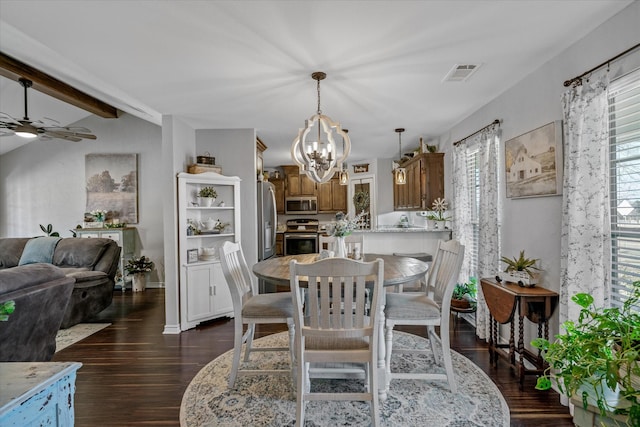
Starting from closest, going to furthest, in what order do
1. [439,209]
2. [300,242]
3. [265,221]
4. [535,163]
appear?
[535,163], [265,221], [439,209], [300,242]

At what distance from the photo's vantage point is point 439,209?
15.4 ft

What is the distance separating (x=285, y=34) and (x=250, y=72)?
2.19ft

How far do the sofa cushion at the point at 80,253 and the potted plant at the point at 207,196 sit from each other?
179 centimetres

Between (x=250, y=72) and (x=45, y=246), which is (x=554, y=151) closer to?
(x=250, y=72)

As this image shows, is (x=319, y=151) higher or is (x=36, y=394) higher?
(x=319, y=151)

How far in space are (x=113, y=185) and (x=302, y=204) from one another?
383cm

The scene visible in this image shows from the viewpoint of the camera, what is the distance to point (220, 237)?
4285 mm

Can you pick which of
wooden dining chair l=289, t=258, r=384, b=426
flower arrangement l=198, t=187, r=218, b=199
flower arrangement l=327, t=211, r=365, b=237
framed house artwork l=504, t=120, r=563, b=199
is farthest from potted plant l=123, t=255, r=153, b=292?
framed house artwork l=504, t=120, r=563, b=199

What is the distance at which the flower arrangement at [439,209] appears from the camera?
4680mm

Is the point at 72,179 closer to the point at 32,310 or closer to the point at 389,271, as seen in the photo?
the point at 32,310

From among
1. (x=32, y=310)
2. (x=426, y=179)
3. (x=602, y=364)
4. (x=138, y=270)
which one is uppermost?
(x=426, y=179)

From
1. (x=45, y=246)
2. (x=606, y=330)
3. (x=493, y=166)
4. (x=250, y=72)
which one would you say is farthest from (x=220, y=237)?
(x=606, y=330)

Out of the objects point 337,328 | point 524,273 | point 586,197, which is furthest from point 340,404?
point 586,197

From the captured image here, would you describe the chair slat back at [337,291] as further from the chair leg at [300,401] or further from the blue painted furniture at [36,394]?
the blue painted furniture at [36,394]
